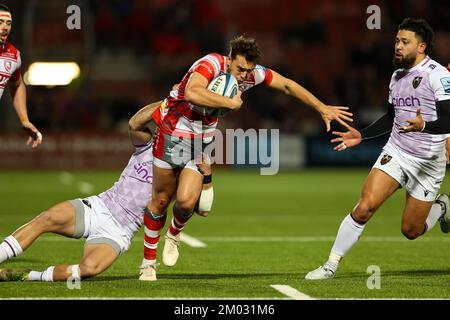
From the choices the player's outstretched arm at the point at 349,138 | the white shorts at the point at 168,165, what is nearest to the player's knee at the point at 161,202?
the white shorts at the point at 168,165

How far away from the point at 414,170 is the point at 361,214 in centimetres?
68

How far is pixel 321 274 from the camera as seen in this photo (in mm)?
8656

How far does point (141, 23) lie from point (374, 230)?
21249 mm

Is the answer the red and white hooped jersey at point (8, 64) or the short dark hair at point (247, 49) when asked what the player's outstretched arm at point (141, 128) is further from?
the red and white hooped jersey at point (8, 64)

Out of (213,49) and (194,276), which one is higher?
(194,276)

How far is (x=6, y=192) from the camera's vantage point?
19.9m

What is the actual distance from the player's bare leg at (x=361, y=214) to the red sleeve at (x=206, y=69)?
1.76 m

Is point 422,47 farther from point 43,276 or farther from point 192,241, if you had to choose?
point 192,241

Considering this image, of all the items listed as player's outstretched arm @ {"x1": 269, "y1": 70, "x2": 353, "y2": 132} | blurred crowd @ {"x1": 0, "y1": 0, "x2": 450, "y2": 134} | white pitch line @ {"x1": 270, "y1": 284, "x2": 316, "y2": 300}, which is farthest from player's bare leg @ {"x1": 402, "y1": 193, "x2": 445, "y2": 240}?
blurred crowd @ {"x1": 0, "y1": 0, "x2": 450, "y2": 134}

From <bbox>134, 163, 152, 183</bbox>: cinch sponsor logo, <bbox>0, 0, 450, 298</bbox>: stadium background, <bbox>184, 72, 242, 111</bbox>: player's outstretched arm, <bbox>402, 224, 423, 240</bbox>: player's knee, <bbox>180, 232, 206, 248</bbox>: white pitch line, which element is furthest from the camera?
<bbox>0, 0, 450, 298</bbox>: stadium background

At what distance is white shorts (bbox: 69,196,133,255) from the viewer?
26.8 ft

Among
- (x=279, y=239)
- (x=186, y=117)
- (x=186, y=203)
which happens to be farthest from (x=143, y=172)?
(x=279, y=239)

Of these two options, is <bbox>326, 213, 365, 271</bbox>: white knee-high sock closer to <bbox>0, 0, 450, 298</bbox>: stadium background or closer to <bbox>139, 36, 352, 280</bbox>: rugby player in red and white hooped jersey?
<bbox>139, 36, 352, 280</bbox>: rugby player in red and white hooped jersey

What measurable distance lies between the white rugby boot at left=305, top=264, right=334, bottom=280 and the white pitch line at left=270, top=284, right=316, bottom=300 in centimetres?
54
